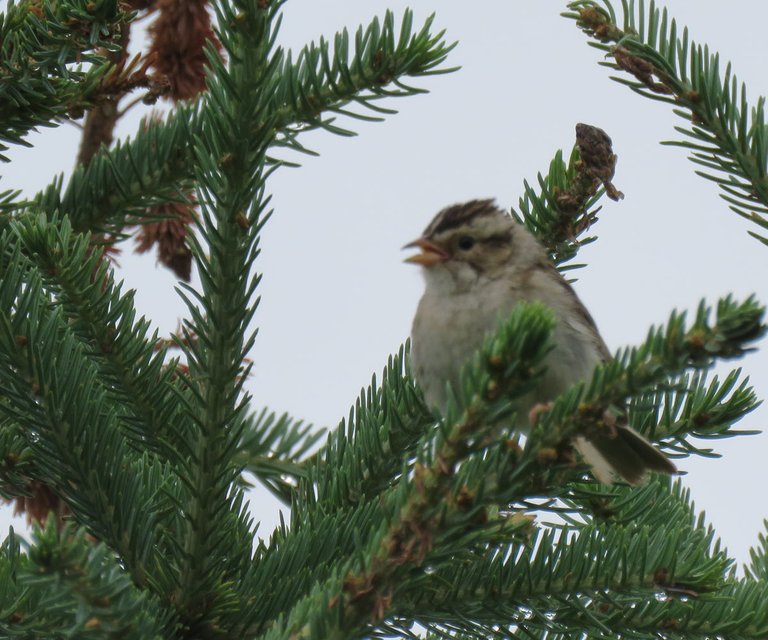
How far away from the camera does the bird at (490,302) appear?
261 cm

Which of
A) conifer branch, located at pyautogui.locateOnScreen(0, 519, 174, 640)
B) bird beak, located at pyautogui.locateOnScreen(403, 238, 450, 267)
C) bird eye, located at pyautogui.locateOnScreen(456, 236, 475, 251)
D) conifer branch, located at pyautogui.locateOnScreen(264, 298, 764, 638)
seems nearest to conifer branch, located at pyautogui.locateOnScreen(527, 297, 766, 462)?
conifer branch, located at pyautogui.locateOnScreen(264, 298, 764, 638)

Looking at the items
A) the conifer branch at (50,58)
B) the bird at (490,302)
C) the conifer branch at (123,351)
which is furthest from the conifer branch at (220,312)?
the bird at (490,302)

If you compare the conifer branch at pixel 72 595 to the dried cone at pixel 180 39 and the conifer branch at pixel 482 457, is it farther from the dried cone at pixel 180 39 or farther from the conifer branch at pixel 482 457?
the dried cone at pixel 180 39

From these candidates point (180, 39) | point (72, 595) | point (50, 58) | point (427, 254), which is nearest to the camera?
point (72, 595)

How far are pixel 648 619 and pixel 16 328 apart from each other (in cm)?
118

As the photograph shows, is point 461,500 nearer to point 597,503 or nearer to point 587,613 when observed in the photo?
point 587,613

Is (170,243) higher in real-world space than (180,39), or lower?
lower

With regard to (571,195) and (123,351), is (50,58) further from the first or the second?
(571,195)

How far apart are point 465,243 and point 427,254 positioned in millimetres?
151

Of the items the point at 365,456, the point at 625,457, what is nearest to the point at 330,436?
the point at 365,456

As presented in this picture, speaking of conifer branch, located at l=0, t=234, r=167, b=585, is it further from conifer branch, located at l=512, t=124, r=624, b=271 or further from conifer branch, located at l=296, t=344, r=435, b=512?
conifer branch, located at l=512, t=124, r=624, b=271

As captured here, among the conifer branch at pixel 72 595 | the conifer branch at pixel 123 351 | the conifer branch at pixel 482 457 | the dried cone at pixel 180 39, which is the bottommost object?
the conifer branch at pixel 72 595

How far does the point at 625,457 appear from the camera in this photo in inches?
95.0

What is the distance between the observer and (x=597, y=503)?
2113 millimetres
